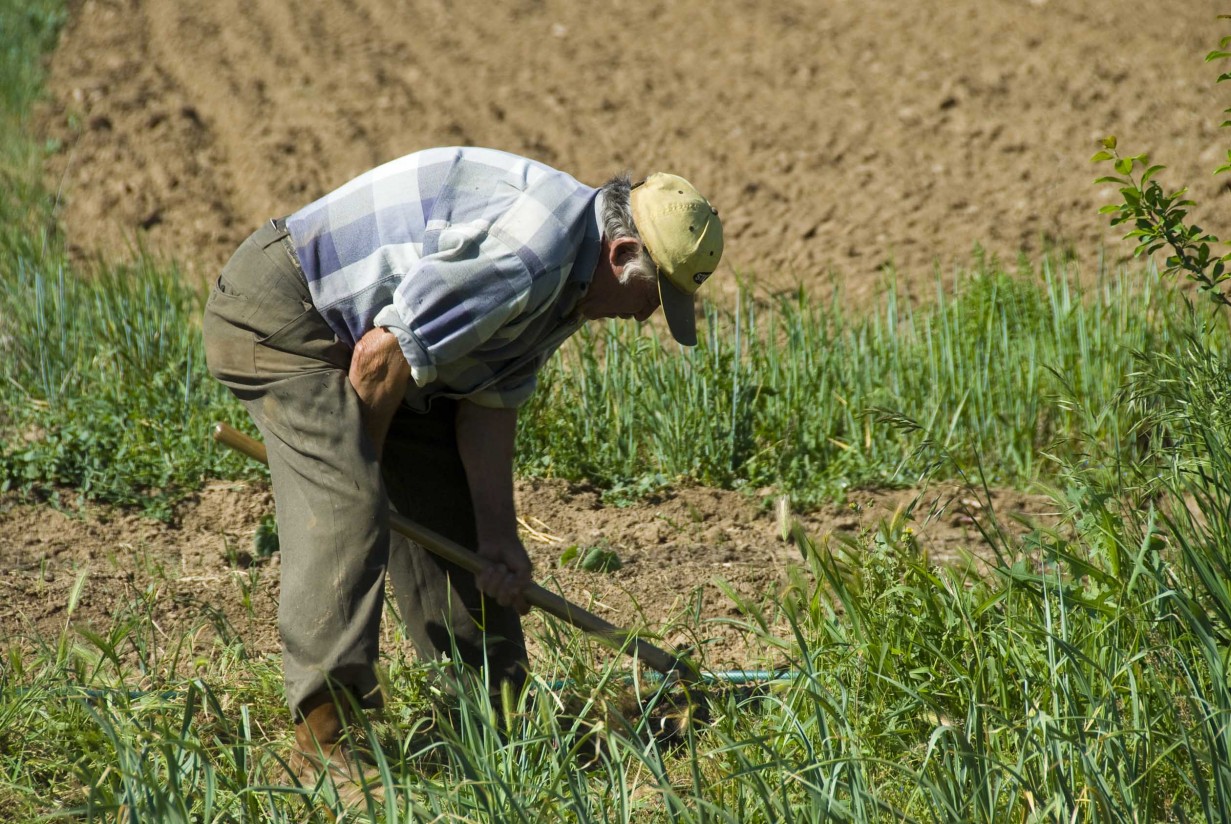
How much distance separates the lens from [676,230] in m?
2.58

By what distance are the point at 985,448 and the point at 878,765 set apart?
2203 millimetres

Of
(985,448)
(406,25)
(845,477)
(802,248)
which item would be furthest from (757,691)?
(406,25)

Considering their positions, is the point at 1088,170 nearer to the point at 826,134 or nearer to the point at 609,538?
the point at 826,134

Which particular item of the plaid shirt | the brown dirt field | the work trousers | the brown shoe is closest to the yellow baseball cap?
the plaid shirt

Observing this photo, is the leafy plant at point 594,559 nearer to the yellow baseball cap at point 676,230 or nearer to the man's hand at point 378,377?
the man's hand at point 378,377

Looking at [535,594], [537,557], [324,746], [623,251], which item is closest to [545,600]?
[535,594]

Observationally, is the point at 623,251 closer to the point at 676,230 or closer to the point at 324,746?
the point at 676,230

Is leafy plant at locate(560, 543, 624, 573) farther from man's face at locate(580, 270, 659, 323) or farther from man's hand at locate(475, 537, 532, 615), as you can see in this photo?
man's face at locate(580, 270, 659, 323)

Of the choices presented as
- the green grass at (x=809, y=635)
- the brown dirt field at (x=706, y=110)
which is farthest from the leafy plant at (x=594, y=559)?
the brown dirt field at (x=706, y=110)

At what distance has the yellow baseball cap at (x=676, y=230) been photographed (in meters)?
2.59

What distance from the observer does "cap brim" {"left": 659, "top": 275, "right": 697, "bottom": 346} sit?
269 centimetres

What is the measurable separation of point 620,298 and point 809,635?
892 millimetres

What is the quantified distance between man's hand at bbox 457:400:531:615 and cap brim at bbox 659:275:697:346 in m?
0.48

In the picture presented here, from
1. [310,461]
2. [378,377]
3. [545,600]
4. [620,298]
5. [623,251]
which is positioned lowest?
[545,600]
